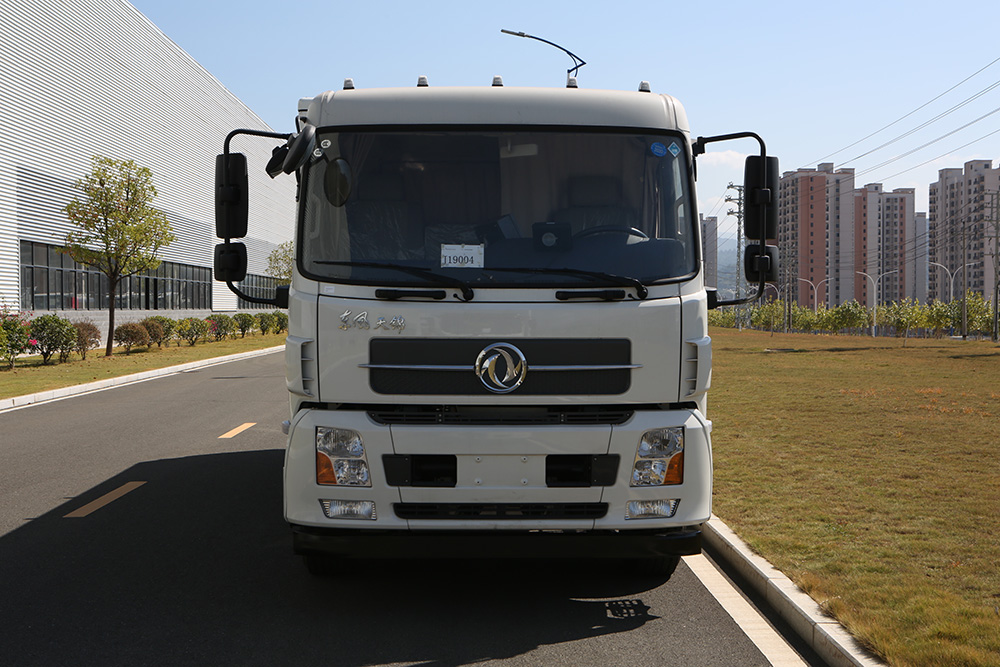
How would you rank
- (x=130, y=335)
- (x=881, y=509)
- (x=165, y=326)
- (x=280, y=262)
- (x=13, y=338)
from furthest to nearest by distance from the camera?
(x=280, y=262), (x=165, y=326), (x=130, y=335), (x=13, y=338), (x=881, y=509)

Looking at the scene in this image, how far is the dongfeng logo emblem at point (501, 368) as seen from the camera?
15.4ft

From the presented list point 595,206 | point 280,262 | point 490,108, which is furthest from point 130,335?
point 280,262

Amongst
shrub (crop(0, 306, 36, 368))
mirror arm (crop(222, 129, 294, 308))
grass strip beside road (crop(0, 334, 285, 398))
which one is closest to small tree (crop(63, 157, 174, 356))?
grass strip beside road (crop(0, 334, 285, 398))

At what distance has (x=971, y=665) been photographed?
394 centimetres

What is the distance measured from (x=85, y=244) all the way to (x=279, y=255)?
129 feet

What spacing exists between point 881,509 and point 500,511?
397 cm

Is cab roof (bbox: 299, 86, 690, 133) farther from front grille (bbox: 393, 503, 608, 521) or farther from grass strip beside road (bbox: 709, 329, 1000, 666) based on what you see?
grass strip beside road (bbox: 709, 329, 1000, 666)

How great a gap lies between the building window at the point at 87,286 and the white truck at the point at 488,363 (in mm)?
28485

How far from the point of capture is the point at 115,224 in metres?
30.2

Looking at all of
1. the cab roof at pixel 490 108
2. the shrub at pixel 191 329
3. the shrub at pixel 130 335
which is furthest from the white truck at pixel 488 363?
the shrub at pixel 191 329

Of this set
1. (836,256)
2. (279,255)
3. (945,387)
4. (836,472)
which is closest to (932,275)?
(836,256)

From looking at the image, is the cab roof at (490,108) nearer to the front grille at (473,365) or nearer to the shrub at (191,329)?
the front grille at (473,365)

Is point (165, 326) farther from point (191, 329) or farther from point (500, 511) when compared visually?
point (500, 511)

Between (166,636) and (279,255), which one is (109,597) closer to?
(166,636)
